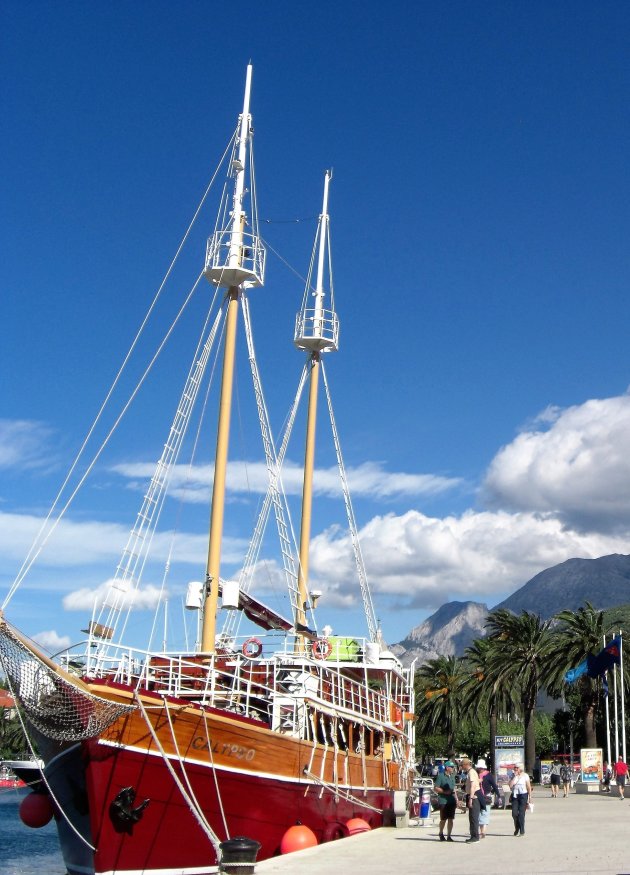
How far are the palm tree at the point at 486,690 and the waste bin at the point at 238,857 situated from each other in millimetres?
42067

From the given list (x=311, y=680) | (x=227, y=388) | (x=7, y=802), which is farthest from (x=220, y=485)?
(x=7, y=802)

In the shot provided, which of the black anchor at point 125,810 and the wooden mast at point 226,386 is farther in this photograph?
the wooden mast at point 226,386

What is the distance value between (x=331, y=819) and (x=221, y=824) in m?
5.23

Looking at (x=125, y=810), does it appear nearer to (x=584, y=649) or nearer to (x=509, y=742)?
(x=509, y=742)

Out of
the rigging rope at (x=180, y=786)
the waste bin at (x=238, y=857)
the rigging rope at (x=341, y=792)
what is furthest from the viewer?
the rigging rope at (x=341, y=792)

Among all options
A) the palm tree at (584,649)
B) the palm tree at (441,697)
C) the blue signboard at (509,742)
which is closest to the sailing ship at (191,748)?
the blue signboard at (509,742)

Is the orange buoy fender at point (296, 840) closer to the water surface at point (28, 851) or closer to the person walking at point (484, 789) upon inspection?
the person walking at point (484, 789)

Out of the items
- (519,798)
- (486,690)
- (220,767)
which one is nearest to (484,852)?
(519,798)

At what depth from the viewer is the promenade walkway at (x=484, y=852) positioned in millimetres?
16656

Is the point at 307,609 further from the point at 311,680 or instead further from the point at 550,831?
the point at 550,831

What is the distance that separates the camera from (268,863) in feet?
59.6

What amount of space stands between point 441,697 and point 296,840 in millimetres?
60609

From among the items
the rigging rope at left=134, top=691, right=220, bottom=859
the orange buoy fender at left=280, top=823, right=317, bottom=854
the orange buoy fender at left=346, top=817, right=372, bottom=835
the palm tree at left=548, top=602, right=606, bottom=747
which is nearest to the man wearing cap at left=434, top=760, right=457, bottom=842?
the orange buoy fender at left=280, top=823, right=317, bottom=854

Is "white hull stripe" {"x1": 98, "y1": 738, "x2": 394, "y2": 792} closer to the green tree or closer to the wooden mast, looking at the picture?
the wooden mast
